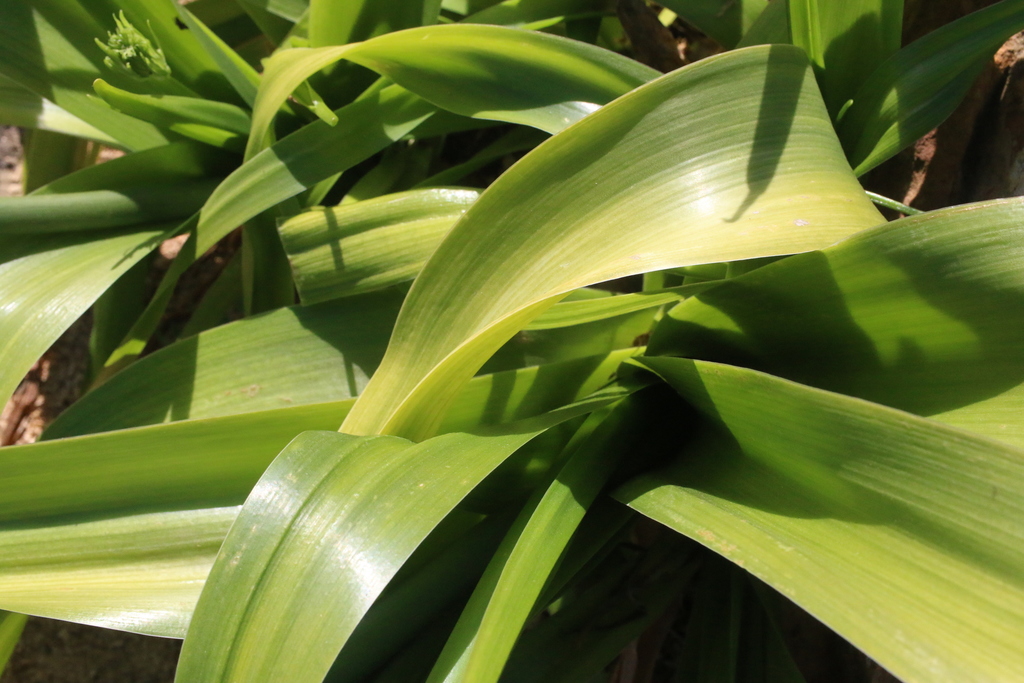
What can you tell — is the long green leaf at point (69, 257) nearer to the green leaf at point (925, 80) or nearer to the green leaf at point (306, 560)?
the green leaf at point (306, 560)

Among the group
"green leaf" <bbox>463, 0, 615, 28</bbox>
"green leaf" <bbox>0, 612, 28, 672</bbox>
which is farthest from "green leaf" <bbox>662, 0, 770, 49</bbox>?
"green leaf" <bbox>0, 612, 28, 672</bbox>

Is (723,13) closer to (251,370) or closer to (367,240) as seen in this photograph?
(367,240)

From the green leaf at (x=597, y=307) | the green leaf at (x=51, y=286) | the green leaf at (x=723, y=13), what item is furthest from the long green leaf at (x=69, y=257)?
the green leaf at (x=723, y=13)

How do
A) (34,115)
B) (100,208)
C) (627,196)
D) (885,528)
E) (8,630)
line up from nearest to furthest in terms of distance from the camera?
(885,528), (627,196), (8,630), (100,208), (34,115)

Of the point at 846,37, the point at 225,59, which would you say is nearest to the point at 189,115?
the point at 225,59

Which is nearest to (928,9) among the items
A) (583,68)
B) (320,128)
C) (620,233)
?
(583,68)

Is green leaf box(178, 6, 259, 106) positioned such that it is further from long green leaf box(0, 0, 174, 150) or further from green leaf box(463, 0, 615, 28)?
green leaf box(463, 0, 615, 28)
